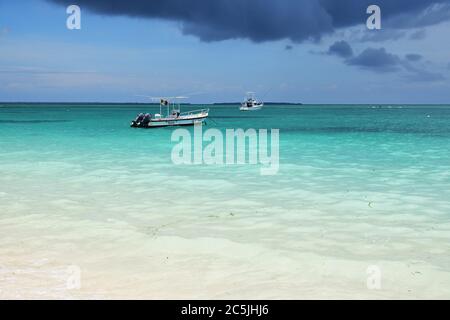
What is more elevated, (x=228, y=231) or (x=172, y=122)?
(x=172, y=122)

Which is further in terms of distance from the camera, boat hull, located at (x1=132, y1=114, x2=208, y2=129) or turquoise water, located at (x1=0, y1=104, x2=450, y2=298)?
boat hull, located at (x1=132, y1=114, x2=208, y2=129)

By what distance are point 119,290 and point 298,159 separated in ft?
53.2

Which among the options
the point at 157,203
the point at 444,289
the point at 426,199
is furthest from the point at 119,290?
the point at 426,199

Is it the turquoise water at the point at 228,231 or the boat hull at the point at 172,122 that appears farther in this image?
the boat hull at the point at 172,122

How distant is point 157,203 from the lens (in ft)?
36.3

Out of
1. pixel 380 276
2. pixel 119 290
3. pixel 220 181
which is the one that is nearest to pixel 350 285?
pixel 380 276

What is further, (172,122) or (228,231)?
(172,122)

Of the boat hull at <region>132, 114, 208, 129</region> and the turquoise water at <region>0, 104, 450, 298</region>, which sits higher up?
the boat hull at <region>132, 114, 208, 129</region>

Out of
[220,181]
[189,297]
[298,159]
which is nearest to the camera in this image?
[189,297]

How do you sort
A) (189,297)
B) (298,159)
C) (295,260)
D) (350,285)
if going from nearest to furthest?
(189,297)
(350,285)
(295,260)
(298,159)

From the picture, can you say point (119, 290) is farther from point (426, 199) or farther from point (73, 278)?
point (426, 199)

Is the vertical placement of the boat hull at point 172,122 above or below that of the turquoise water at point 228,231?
above
